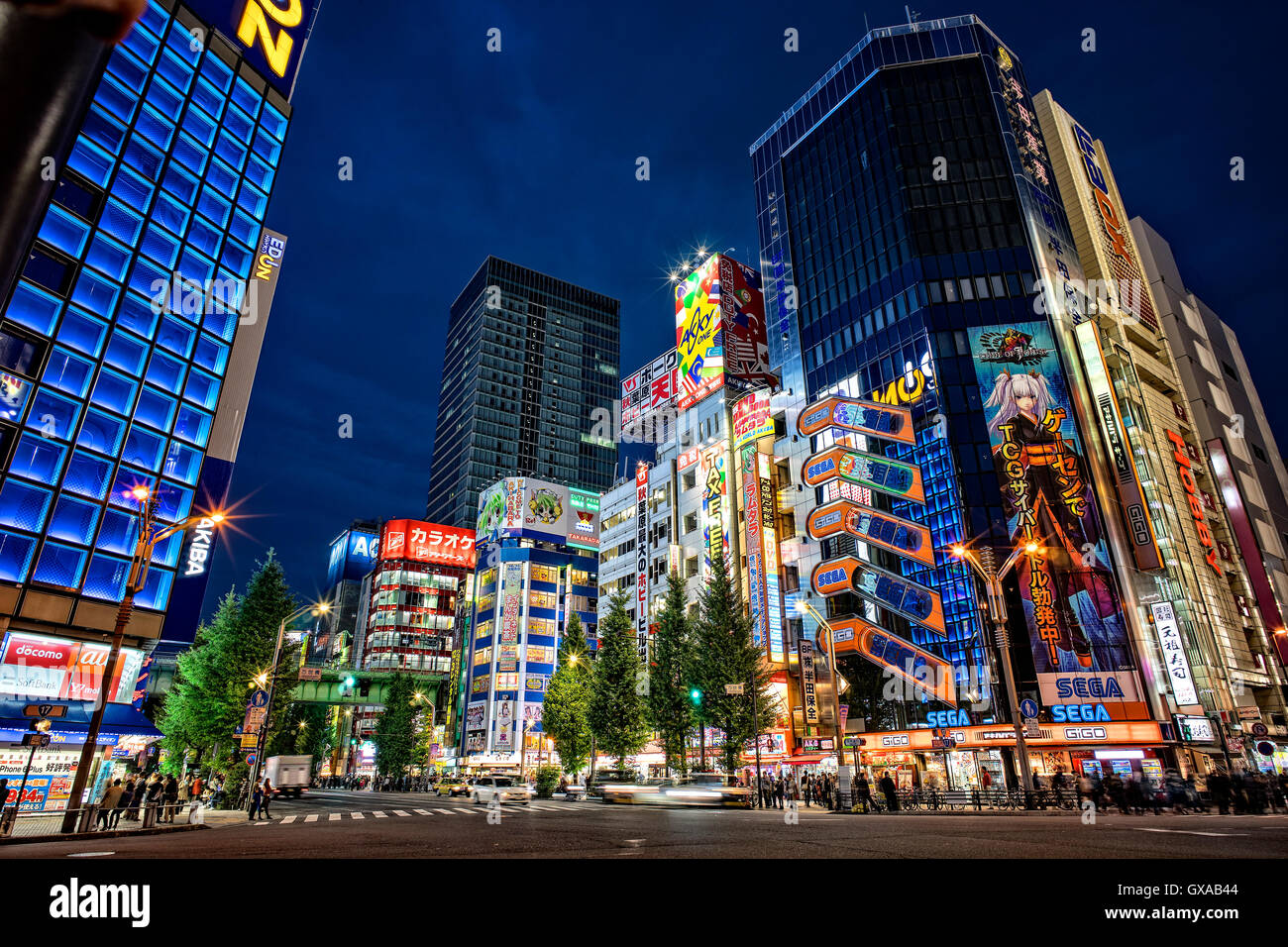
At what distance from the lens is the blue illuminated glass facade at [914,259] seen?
167ft

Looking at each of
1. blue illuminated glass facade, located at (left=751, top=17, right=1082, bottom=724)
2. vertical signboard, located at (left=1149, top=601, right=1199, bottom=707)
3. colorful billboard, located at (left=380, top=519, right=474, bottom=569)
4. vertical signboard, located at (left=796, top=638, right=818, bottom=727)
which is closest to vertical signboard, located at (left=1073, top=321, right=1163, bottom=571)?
vertical signboard, located at (left=1149, top=601, right=1199, bottom=707)

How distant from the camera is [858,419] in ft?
188

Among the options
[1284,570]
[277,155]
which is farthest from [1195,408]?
[277,155]

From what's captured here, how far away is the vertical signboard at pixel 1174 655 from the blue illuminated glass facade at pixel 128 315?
183ft

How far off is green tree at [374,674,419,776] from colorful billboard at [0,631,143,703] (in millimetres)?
44191

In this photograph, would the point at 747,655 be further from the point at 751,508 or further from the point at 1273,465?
the point at 1273,465

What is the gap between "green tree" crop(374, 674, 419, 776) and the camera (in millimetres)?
78250

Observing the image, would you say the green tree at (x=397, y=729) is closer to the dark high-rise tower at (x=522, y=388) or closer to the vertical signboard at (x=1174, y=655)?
the vertical signboard at (x=1174, y=655)

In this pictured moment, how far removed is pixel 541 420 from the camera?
17362 centimetres

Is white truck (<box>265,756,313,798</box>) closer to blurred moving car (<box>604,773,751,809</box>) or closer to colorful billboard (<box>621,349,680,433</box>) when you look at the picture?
blurred moving car (<box>604,773,751,809</box>)

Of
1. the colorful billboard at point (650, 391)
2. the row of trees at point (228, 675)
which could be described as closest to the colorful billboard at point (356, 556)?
the colorful billboard at point (650, 391)

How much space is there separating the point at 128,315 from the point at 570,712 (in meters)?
39.4

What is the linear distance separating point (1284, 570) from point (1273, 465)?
17889 mm

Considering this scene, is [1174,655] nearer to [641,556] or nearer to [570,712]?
[570,712]
